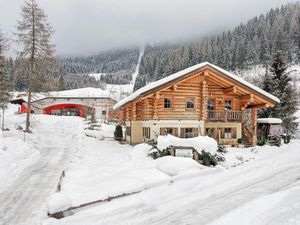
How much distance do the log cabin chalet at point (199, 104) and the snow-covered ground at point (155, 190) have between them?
271 inches

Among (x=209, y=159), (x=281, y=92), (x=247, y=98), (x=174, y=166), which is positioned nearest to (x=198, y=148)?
(x=209, y=159)

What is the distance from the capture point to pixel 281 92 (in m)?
36.3

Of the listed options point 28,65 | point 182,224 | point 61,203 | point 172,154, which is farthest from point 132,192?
point 28,65

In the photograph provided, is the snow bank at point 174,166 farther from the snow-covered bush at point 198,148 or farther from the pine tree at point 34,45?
the pine tree at point 34,45

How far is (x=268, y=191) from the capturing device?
11.8 meters

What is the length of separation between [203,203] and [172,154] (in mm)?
8877

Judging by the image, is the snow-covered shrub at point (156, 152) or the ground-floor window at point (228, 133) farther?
the ground-floor window at point (228, 133)

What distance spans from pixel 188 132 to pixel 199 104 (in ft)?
9.15

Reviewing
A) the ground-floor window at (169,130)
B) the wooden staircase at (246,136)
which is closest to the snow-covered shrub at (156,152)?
the ground-floor window at (169,130)

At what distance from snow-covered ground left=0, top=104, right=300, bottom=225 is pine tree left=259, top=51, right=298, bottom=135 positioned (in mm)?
16363

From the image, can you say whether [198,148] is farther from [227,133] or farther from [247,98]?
[247,98]

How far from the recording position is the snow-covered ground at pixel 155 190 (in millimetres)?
9586

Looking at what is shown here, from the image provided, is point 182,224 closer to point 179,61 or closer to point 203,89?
point 203,89

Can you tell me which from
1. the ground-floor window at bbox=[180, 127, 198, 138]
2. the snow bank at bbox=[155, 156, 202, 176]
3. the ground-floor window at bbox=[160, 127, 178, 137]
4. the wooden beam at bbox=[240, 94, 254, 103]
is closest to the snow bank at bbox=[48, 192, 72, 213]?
the snow bank at bbox=[155, 156, 202, 176]
